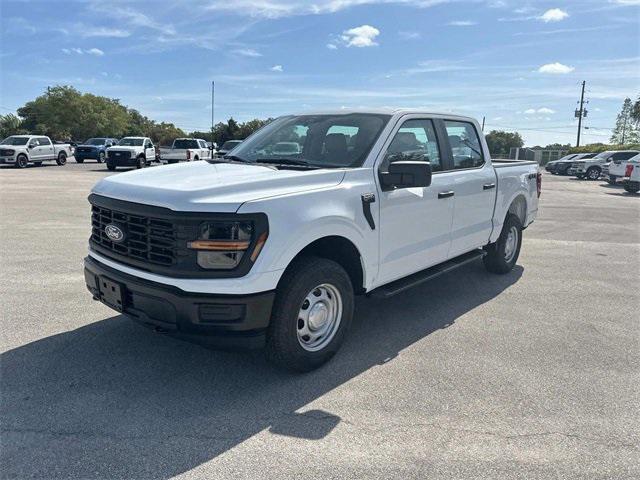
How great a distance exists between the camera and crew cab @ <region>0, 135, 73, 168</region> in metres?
26.8

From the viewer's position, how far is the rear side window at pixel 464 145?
5.23 meters

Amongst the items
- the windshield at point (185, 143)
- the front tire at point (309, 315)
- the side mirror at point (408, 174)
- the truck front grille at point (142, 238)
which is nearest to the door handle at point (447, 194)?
the side mirror at point (408, 174)

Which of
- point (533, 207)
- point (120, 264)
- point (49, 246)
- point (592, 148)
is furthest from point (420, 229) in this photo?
point (592, 148)

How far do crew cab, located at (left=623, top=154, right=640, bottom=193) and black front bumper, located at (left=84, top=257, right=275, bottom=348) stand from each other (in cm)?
2163

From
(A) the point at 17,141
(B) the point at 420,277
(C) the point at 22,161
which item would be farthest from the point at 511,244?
(A) the point at 17,141

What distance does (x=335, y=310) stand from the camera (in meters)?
3.87

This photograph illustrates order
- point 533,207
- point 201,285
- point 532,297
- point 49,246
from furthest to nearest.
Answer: point 49,246 < point 533,207 < point 532,297 < point 201,285

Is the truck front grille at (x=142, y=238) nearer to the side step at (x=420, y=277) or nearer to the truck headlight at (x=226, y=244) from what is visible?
the truck headlight at (x=226, y=244)

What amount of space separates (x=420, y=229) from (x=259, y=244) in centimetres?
188

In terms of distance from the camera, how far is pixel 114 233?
354 centimetres

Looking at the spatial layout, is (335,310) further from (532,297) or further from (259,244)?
(532,297)

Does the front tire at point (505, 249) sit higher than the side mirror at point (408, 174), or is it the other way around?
the side mirror at point (408, 174)

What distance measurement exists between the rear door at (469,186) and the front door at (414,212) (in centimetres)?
18

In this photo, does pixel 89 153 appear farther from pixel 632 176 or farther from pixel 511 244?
pixel 511 244
